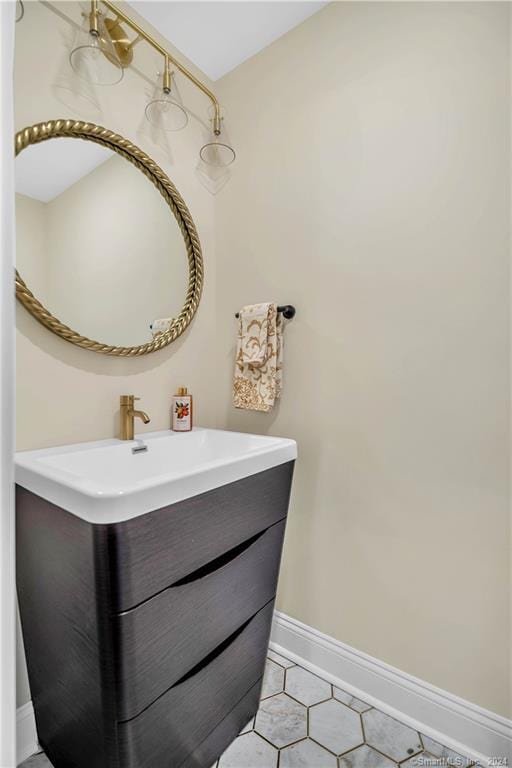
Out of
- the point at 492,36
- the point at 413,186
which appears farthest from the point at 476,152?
the point at 492,36

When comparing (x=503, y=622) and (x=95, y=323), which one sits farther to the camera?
(x=95, y=323)

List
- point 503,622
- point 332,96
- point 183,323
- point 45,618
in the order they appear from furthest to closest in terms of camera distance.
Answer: point 183,323 < point 332,96 < point 503,622 < point 45,618

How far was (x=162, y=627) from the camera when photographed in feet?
2.49

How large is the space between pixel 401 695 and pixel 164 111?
7.25 ft

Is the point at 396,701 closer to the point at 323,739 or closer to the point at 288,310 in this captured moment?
the point at 323,739

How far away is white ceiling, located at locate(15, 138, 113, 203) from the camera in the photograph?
105cm

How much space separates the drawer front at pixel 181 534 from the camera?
665mm

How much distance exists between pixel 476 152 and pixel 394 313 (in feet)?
1.56

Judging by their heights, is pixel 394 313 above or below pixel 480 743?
above

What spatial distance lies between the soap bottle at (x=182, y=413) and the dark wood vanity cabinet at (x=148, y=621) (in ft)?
1.56

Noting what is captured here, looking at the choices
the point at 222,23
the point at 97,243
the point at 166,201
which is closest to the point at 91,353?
the point at 97,243

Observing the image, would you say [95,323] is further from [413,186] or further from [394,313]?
[413,186]

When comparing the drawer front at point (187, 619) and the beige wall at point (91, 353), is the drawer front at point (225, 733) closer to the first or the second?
the drawer front at point (187, 619)

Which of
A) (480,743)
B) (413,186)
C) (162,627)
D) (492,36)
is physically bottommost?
(480,743)
